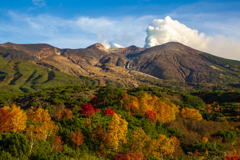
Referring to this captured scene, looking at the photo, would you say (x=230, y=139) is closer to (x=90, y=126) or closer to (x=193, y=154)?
(x=193, y=154)

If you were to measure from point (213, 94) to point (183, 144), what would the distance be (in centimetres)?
10999

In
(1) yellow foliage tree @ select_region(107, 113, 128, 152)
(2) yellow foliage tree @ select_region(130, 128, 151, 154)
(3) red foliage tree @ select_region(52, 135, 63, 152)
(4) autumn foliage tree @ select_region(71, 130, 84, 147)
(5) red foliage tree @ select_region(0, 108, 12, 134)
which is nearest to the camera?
(3) red foliage tree @ select_region(52, 135, 63, 152)

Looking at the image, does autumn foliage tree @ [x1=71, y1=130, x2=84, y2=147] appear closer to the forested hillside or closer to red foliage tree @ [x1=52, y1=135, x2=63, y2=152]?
the forested hillside

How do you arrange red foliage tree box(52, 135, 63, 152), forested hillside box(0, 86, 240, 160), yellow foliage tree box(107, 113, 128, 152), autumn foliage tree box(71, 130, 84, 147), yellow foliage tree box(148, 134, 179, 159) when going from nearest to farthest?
forested hillside box(0, 86, 240, 160) → red foliage tree box(52, 135, 63, 152) → yellow foliage tree box(148, 134, 179, 159) → yellow foliage tree box(107, 113, 128, 152) → autumn foliage tree box(71, 130, 84, 147)

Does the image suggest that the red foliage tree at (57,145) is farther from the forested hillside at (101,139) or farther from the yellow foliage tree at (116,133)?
the yellow foliage tree at (116,133)

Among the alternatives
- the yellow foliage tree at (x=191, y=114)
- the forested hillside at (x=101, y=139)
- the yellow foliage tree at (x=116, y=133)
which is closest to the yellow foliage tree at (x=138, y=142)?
the forested hillside at (x=101, y=139)

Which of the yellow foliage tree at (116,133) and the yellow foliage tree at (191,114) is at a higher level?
the yellow foliage tree at (116,133)

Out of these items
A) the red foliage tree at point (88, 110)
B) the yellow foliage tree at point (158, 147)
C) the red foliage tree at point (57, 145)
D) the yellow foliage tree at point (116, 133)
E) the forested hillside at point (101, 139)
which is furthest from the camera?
the red foliage tree at point (88, 110)

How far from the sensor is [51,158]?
51.5ft

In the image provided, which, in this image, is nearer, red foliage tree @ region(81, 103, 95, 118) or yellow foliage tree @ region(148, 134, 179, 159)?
yellow foliage tree @ region(148, 134, 179, 159)

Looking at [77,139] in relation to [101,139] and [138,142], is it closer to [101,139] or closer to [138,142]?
[101,139]

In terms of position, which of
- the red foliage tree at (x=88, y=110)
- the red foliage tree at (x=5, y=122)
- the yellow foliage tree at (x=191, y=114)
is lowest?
the yellow foliage tree at (x=191, y=114)

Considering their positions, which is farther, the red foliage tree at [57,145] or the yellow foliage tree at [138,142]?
the yellow foliage tree at [138,142]

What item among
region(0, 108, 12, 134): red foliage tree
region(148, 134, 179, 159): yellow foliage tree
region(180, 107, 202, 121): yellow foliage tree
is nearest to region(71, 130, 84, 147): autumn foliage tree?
region(148, 134, 179, 159): yellow foliage tree
